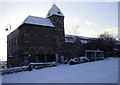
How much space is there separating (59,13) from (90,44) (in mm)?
14829

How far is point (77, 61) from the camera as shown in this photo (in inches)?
1208

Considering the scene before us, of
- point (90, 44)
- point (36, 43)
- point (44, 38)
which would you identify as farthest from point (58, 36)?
point (90, 44)

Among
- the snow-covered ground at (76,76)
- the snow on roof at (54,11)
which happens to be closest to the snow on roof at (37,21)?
the snow on roof at (54,11)

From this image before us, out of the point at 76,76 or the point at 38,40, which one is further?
the point at 38,40

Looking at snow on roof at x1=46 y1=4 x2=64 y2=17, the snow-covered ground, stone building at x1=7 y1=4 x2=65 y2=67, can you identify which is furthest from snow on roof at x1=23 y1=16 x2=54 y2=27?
the snow-covered ground

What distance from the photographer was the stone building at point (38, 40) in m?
35.7

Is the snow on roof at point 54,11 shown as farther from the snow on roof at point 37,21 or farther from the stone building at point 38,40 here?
the snow on roof at point 37,21

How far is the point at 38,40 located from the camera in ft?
124

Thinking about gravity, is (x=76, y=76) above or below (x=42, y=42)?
below

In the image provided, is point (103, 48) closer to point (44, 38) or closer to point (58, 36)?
point (58, 36)

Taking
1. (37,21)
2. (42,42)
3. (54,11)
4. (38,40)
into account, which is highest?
(54,11)

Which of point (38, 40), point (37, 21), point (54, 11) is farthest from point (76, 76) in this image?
point (54, 11)

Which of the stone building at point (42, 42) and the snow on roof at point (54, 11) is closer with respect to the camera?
the stone building at point (42, 42)

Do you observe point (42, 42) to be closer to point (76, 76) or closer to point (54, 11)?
point (54, 11)
